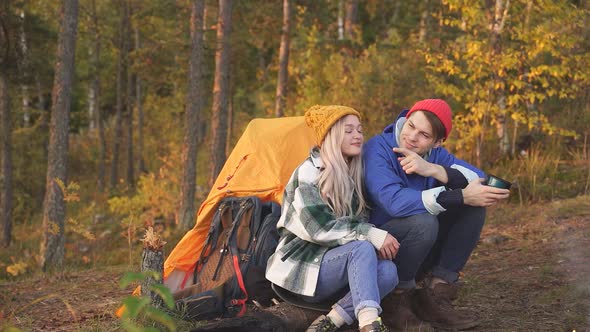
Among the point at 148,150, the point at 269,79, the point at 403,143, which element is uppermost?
the point at 403,143

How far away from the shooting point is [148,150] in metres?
28.3

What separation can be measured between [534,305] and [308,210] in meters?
1.99

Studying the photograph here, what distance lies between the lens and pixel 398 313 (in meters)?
4.21

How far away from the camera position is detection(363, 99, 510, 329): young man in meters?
4.15

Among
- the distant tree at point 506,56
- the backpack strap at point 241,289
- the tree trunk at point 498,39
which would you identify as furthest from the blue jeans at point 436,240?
the tree trunk at point 498,39

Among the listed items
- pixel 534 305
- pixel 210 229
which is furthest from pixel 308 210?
pixel 534 305

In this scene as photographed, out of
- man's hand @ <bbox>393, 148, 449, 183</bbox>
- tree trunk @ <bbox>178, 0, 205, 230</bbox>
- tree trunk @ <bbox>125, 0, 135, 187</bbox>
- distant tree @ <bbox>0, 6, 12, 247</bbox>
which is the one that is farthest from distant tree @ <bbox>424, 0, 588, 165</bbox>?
tree trunk @ <bbox>125, 0, 135, 187</bbox>

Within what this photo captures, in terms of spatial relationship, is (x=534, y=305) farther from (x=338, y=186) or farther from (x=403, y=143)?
(x=338, y=186)

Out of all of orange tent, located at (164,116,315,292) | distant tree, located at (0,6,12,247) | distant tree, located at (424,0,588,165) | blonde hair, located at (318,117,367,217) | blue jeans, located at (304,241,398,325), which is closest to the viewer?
blue jeans, located at (304,241,398,325)

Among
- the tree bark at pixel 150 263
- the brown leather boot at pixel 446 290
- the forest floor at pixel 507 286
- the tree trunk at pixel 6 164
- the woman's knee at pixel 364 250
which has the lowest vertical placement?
the tree trunk at pixel 6 164

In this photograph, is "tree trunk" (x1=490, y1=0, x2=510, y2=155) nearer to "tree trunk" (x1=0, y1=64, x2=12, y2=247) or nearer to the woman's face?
the woman's face

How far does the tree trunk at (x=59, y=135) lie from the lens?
10.1 m

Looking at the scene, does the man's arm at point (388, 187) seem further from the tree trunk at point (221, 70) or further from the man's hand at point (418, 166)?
the tree trunk at point (221, 70)

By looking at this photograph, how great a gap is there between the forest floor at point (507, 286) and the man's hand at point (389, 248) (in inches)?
35.8
